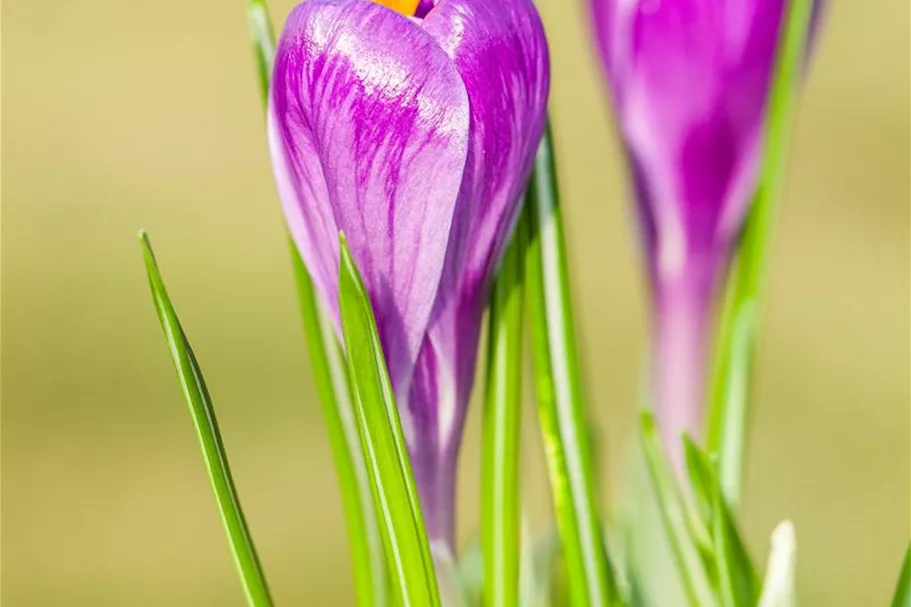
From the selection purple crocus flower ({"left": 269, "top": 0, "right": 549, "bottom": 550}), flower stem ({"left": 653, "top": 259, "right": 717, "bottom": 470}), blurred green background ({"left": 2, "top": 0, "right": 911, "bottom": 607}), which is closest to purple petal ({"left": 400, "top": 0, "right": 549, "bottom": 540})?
purple crocus flower ({"left": 269, "top": 0, "right": 549, "bottom": 550})

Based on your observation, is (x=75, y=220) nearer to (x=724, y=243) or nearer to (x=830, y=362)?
(x=830, y=362)

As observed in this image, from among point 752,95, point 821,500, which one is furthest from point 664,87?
point 821,500

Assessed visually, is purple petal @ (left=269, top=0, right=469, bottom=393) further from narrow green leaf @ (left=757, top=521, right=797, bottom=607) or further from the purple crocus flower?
narrow green leaf @ (left=757, top=521, right=797, bottom=607)

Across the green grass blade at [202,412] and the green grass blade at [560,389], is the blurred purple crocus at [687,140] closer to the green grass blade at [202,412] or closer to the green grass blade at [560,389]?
the green grass blade at [560,389]

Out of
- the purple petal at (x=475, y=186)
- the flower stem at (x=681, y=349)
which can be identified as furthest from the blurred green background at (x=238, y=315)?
the purple petal at (x=475, y=186)

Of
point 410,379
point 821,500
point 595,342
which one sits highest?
point 410,379

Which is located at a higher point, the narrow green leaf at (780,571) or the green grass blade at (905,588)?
the narrow green leaf at (780,571)
